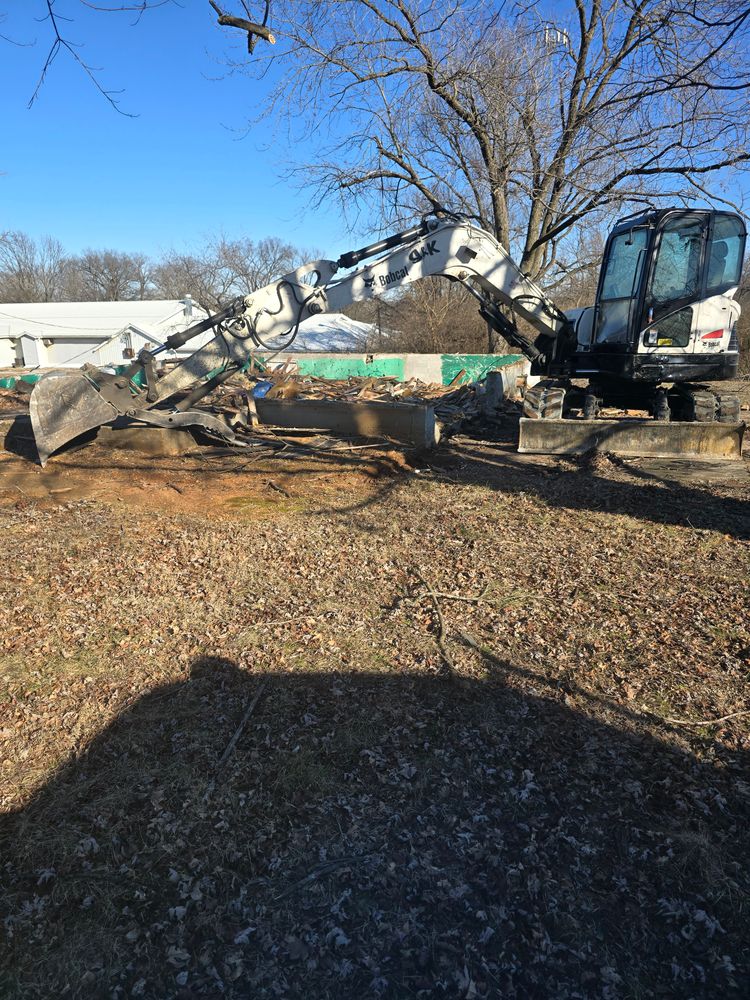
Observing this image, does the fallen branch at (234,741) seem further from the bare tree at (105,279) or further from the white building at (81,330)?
the bare tree at (105,279)

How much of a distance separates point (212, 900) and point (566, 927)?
134cm

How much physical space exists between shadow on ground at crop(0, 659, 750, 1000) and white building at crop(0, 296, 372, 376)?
39.9 metres

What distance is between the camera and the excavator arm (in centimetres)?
885

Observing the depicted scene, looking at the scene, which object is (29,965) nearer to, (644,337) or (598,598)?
(598,598)

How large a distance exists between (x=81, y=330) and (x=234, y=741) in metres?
48.9

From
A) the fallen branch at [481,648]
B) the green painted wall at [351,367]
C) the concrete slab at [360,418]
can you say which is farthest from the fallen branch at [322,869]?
the green painted wall at [351,367]

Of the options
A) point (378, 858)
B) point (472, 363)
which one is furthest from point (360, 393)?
point (378, 858)

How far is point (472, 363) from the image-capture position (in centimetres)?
1794

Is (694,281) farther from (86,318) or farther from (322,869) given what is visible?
(86,318)

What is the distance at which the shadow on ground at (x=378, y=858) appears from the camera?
7.40 ft

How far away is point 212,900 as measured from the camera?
8.32ft

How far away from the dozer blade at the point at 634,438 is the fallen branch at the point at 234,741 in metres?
6.43

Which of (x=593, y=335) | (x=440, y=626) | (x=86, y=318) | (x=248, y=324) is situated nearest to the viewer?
(x=440, y=626)

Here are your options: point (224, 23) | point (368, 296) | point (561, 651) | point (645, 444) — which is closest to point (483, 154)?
point (368, 296)
